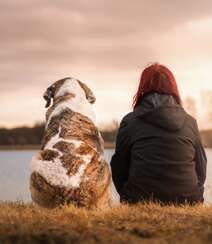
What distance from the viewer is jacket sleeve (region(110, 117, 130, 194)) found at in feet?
34.8

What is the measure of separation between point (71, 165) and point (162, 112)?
1.62 meters

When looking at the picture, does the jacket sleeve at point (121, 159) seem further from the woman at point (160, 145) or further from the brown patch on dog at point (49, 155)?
the brown patch on dog at point (49, 155)

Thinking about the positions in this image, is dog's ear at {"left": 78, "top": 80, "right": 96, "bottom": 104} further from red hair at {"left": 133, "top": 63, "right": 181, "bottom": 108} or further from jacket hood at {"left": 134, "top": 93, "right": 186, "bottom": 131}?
jacket hood at {"left": 134, "top": 93, "right": 186, "bottom": 131}

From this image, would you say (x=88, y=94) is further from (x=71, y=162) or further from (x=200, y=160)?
(x=200, y=160)

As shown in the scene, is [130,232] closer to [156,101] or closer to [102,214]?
[102,214]

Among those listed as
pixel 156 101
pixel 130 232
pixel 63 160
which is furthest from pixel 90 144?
pixel 130 232

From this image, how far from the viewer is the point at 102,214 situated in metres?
8.98

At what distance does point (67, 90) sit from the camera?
10.9 m

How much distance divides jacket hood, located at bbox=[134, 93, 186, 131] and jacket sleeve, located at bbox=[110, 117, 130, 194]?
0.38 metres

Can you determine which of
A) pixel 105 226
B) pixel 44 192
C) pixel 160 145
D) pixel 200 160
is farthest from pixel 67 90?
pixel 105 226

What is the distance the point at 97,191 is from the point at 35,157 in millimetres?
1024

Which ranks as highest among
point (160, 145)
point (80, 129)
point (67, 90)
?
point (67, 90)

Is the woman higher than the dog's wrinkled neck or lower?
lower

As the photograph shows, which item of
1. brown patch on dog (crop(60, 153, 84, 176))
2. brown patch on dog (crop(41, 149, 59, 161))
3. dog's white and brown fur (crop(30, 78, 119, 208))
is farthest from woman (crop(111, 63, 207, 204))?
brown patch on dog (crop(41, 149, 59, 161))
